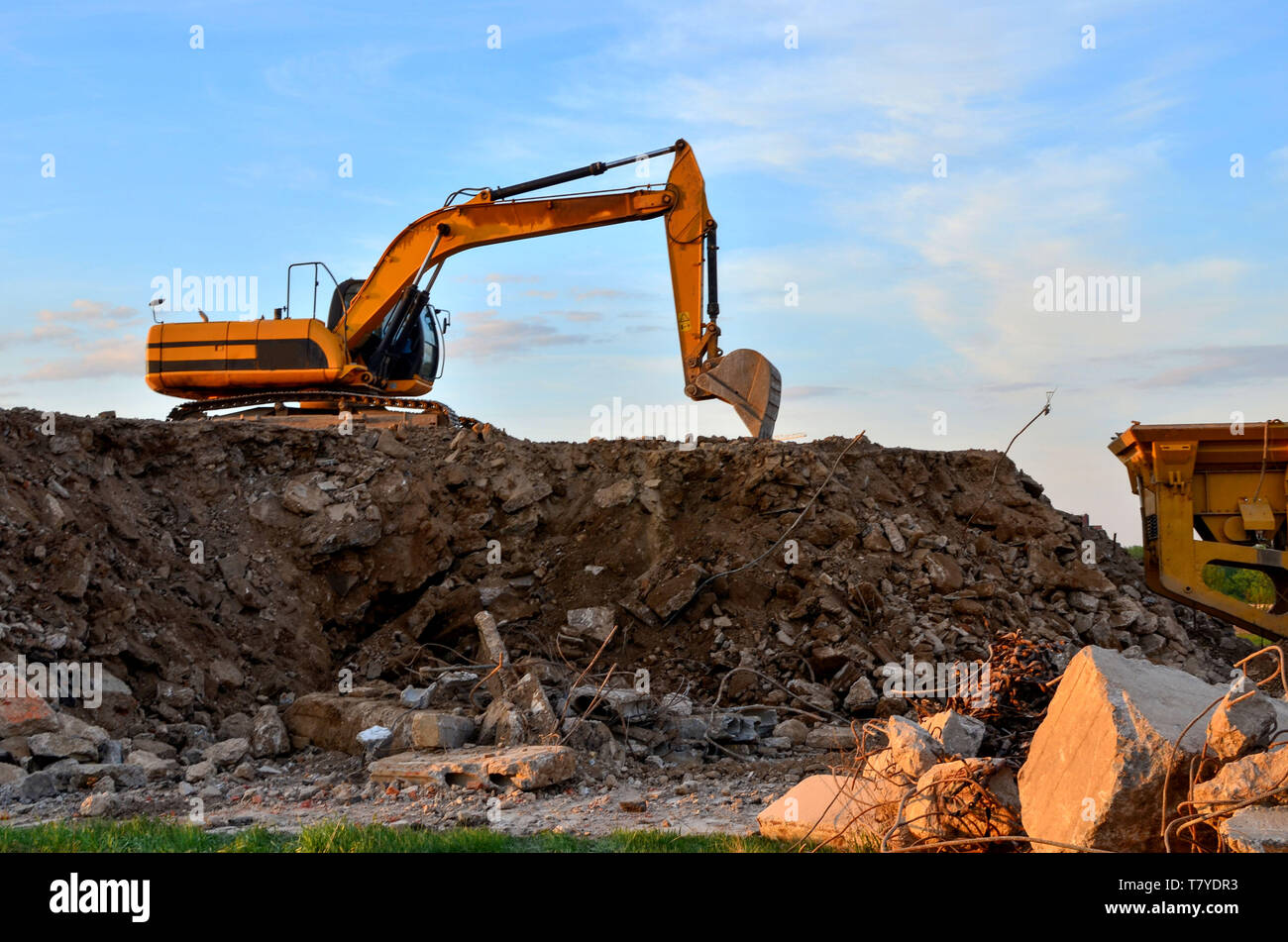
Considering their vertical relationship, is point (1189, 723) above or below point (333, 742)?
above

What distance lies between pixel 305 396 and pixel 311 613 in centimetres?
431

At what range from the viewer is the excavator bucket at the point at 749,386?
12820 mm

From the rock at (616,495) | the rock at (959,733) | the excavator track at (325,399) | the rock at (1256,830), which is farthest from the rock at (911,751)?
the excavator track at (325,399)

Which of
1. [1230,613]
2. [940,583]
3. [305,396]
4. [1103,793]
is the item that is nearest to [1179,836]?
[1103,793]

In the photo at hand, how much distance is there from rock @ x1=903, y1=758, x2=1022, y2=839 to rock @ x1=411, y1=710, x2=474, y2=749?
4.24 m

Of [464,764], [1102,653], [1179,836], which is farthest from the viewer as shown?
[464,764]

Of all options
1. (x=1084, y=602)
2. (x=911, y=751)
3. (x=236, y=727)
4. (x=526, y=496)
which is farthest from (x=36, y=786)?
(x=1084, y=602)

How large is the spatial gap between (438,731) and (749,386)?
591 cm

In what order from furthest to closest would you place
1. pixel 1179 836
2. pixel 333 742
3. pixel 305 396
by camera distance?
1. pixel 305 396
2. pixel 333 742
3. pixel 1179 836

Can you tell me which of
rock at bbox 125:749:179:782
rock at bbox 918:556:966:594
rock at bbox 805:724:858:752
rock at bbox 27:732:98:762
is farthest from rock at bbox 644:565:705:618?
rock at bbox 27:732:98:762

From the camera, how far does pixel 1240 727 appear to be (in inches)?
174

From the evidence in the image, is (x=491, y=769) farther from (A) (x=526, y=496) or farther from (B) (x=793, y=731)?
(A) (x=526, y=496)
